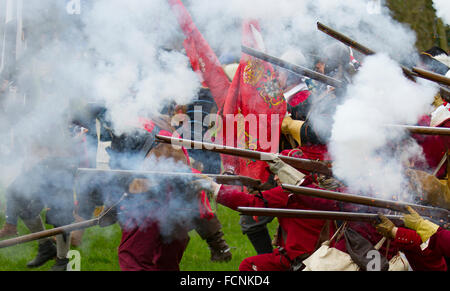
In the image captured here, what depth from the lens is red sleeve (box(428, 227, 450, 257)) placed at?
3.57 meters

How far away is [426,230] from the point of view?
141 inches

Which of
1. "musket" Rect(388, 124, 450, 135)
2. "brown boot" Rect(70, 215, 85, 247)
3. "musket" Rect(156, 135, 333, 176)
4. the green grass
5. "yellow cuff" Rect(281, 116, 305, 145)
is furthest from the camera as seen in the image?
"brown boot" Rect(70, 215, 85, 247)

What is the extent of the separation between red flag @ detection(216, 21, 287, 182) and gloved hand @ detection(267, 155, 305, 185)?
1.06 m

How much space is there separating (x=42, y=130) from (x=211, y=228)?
191 centimetres

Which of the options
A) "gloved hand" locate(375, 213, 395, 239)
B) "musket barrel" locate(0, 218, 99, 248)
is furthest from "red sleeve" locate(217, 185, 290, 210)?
"musket barrel" locate(0, 218, 99, 248)

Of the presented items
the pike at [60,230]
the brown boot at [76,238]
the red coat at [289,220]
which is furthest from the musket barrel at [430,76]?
the brown boot at [76,238]

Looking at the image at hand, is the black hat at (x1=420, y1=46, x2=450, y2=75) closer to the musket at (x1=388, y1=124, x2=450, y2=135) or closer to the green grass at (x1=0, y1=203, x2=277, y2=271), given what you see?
the musket at (x1=388, y1=124, x2=450, y2=135)

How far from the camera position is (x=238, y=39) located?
6273 mm

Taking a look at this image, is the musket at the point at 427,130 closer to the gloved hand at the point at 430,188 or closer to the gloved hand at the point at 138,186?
the gloved hand at the point at 430,188

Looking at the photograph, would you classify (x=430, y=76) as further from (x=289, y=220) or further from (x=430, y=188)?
(x=289, y=220)

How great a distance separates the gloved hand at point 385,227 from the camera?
360cm

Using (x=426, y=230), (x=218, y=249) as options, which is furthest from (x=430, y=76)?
(x=218, y=249)

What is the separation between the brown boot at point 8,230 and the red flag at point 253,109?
7.77 ft

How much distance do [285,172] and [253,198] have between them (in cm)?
31
